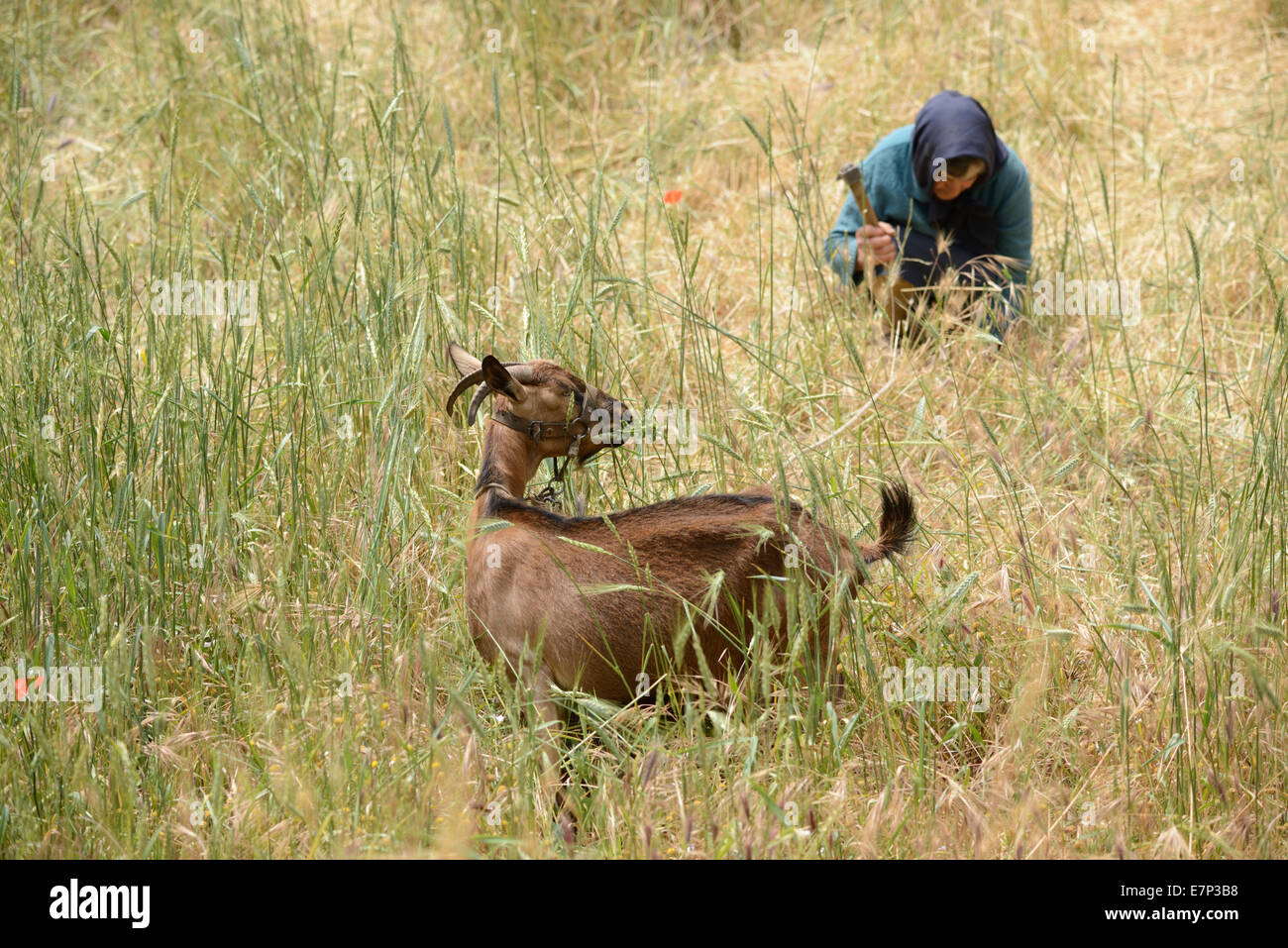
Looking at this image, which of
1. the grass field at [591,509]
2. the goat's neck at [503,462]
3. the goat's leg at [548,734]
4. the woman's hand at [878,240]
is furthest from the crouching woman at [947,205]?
the goat's leg at [548,734]

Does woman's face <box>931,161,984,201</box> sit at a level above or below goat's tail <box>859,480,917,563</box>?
above

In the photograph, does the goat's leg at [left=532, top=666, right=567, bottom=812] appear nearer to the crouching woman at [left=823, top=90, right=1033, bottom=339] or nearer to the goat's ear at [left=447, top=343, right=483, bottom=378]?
the goat's ear at [left=447, top=343, right=483, bottom=378]

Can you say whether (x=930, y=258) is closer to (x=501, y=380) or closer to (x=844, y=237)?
(x=844, y=237)

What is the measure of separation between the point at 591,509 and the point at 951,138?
7.36ft

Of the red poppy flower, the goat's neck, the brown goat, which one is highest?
the goat's neck

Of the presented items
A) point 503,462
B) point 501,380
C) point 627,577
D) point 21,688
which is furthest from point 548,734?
point 21,688

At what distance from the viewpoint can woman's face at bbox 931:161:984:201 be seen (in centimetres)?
475

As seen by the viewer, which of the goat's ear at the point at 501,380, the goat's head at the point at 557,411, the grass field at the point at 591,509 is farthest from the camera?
the goat's head at the point at 557,411

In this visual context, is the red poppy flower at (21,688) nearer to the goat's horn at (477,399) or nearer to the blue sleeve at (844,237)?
the goat's horn at (477,399)

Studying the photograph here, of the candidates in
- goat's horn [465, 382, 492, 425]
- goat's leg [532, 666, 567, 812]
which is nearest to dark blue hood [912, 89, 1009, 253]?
goat's horn [465, 382, 492, 425]

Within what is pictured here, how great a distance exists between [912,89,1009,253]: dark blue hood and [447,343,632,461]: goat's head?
227cm

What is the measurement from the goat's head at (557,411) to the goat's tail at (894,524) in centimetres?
64

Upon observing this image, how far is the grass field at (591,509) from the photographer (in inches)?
95.5
